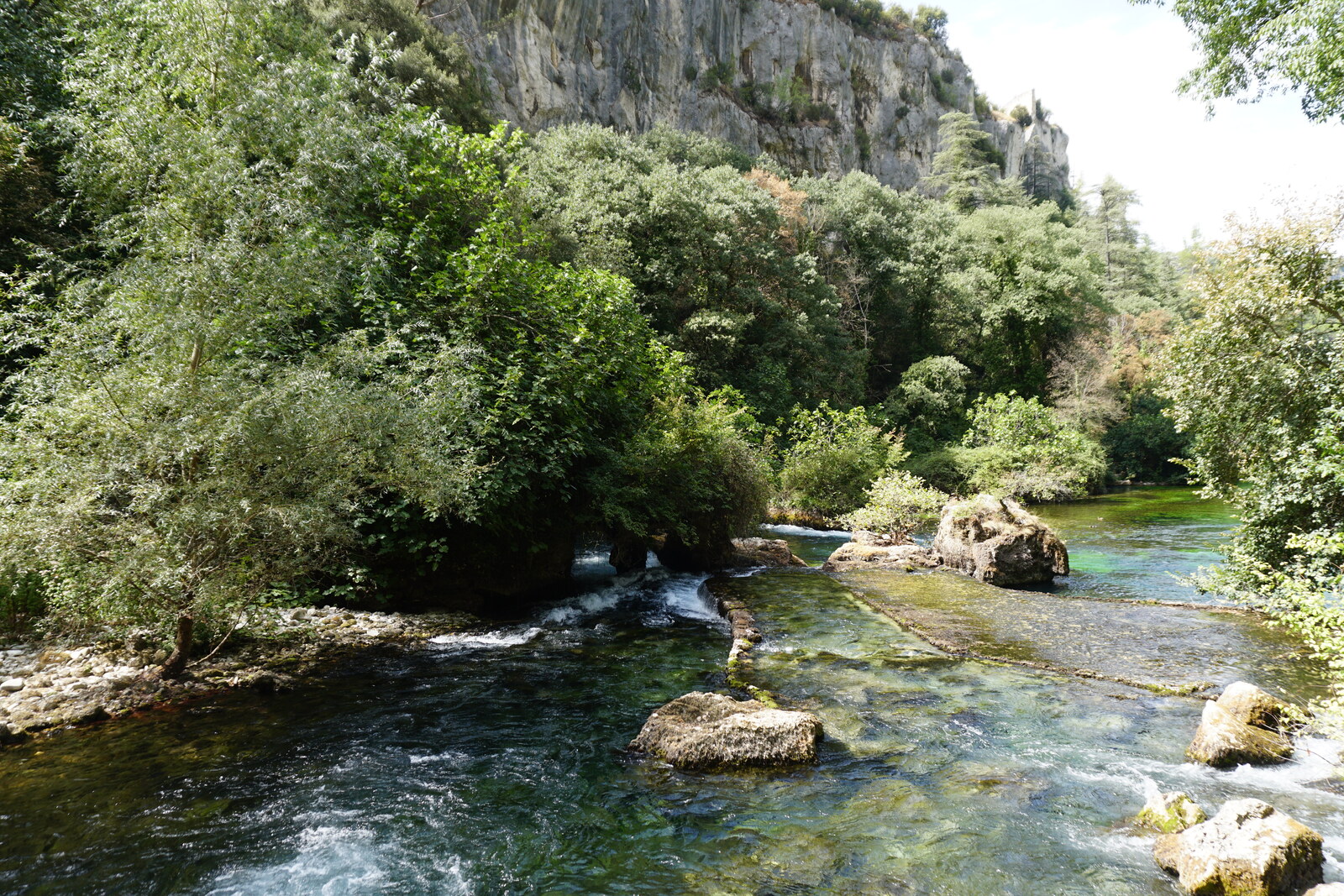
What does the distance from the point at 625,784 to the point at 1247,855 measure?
4.59 meters

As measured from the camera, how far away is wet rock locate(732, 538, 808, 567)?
56.7ft

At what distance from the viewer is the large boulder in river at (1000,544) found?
1458 cm

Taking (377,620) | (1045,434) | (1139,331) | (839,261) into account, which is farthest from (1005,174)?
(377,620)

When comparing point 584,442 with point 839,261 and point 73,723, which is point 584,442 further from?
point 839,261

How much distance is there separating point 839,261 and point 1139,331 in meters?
24.6

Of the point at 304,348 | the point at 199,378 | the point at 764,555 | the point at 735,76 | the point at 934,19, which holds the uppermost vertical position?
the point at 934,19

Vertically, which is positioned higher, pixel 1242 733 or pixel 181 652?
pixel 181 652

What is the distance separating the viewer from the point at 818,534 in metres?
23.7

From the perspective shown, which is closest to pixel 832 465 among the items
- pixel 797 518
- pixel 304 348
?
pixel 797 518

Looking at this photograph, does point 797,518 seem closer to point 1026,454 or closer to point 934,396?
point 1026,454

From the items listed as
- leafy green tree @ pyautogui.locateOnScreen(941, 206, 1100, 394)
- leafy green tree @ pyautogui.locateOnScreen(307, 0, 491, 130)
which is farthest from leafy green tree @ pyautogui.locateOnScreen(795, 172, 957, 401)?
leafy green tree @ pyautogui.locateOnScreen(307, 0, 491, 130)

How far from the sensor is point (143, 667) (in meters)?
8.39

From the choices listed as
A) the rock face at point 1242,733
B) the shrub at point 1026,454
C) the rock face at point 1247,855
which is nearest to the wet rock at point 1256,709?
the rock face at point 1242,733

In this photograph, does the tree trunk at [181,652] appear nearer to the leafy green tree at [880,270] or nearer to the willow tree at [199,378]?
the willow tree at [199,378]
